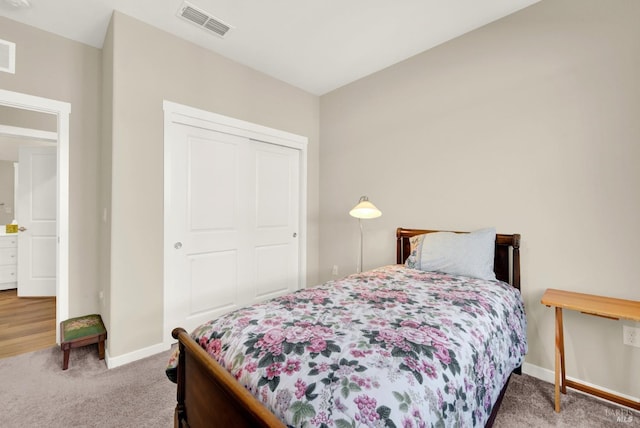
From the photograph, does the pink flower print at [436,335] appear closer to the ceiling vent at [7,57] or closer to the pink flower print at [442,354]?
the pink flower print at [442,354]

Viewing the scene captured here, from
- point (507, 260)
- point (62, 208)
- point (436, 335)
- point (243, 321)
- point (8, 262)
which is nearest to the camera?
point (436, 335)

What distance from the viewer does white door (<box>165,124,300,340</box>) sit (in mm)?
2596

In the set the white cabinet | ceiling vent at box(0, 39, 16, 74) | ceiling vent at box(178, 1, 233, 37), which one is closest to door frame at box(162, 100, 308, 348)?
ceiling vent at box(178, 1, 233, 37)

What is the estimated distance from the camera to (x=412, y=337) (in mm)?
1104

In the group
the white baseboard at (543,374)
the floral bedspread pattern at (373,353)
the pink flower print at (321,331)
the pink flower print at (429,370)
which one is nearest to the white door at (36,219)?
the floral bedspread pattern at (373,353)

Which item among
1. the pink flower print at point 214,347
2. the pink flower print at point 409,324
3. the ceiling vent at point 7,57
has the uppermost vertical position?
the ceiling vent at point 7,57

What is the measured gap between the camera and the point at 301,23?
2.35m

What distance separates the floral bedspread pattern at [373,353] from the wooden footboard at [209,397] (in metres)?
0.06

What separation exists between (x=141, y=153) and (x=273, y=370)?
217cm

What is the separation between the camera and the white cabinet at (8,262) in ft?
13.2

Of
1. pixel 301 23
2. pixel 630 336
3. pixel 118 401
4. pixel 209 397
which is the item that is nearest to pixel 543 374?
pixel 630 336

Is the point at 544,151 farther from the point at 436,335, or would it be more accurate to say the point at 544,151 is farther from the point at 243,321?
the point at 243,321

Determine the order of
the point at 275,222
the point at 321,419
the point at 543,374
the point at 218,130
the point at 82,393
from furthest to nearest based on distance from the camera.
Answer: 1. the point at 275,222
2. the point at 218,130
3. the point at 543,374
4. the point at 82,393
5. the point at 321,419

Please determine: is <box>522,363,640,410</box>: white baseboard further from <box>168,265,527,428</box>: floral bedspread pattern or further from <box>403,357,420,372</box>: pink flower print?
<box>403,357,420,372</box>: pink flower print
